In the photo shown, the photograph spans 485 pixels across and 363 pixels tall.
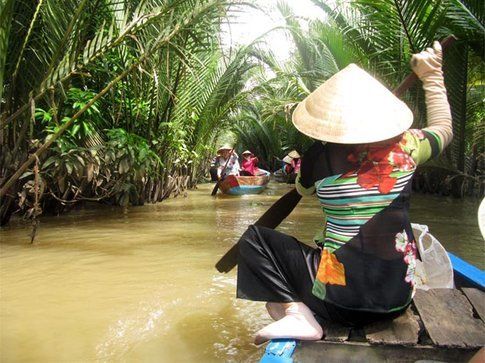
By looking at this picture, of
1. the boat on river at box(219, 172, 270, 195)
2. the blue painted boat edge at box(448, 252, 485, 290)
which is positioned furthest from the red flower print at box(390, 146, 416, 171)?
the boat on river at box(219, 172, 270, 195)

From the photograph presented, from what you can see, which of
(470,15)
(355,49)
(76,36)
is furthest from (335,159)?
(355,49)

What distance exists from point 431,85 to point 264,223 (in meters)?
0.98

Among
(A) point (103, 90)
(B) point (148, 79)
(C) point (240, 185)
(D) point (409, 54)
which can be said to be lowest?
(C) point (240, 185)

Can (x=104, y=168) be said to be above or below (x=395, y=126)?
below

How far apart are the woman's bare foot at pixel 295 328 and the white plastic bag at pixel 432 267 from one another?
827 mm

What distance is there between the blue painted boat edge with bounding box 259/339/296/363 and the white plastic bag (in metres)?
0.92

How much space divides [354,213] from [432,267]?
38.2 inches

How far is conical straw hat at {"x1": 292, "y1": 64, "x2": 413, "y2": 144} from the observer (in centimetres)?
154

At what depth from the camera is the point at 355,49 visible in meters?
6.87

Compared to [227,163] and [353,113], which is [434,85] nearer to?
[353,113]

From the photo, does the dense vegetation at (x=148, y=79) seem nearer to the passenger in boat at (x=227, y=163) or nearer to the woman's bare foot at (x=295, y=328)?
the passenger in boat at (x=227, y=163)

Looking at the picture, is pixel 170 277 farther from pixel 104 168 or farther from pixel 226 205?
pixel 226 205

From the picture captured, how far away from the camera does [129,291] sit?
10.2ft

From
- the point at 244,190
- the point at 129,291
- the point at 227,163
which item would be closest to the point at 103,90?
the point at 129,291
